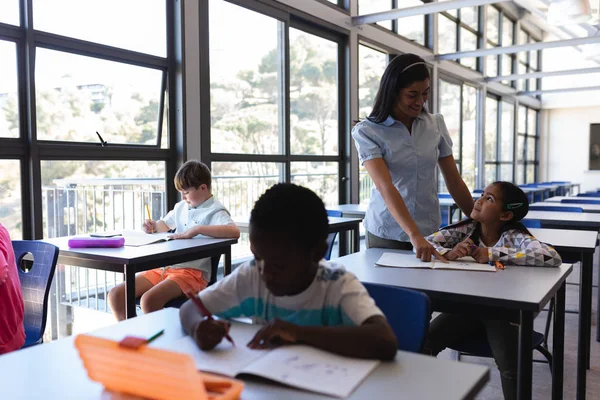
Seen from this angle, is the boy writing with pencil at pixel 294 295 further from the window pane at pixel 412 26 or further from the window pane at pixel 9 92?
the window pane at pixel 412 26

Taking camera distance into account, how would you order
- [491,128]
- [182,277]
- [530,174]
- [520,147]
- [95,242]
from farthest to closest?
[530,174], [520,147], [491,128], [182,277], [95,242]

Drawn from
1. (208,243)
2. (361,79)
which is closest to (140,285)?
(208,243)

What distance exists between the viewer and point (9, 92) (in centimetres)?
298

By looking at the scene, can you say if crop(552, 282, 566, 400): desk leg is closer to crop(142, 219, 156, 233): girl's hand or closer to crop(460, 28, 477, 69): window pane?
crop(142, 219, 156, 233): girl's hand

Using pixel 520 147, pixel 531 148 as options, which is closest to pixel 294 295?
pixel 520 147

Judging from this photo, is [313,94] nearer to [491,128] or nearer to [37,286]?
[37,286]

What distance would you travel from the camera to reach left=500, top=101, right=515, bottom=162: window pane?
1159 cm

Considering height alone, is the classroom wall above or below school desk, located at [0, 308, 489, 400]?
above

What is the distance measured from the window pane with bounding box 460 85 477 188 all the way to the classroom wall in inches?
229

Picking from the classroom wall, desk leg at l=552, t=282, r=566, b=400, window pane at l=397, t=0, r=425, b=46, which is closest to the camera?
desk leg at l=552, t=282, r=566, b=400

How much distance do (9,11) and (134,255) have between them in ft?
5.45

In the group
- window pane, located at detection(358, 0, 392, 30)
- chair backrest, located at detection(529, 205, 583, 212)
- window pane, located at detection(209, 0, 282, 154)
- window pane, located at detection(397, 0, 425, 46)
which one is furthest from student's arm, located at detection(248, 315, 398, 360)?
window pane, located at detection(397, 0, 425, 46)

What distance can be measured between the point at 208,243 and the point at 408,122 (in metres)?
1.11

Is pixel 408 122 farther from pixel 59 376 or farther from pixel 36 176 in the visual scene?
pixel 36 176
